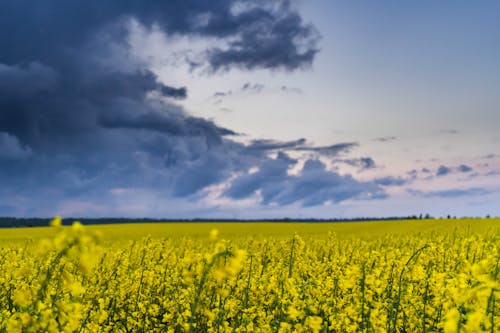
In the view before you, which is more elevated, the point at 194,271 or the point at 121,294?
the point at 194,271

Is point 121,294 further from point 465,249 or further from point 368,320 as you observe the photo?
point 465,249

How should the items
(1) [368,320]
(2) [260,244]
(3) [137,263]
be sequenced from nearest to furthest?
(1) [368,320]
(3) [137,263]
(2) [260,244]

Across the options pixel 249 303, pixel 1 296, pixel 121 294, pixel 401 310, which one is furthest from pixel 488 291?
pixel 1 296

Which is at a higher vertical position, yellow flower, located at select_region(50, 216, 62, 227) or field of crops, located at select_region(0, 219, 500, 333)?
yellow flower, located at select_region(50, 216, 62, 227)

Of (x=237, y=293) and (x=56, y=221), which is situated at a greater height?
(x=56, y=221)

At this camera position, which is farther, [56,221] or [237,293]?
[237,293]

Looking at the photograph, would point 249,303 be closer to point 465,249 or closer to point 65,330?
point 65,330

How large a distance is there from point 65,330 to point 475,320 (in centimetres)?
348

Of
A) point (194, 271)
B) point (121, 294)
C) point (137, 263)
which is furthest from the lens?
point (137, 263)

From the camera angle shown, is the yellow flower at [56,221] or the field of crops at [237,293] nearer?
the yellow flower at [56,221]

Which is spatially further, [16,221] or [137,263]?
[16,221]

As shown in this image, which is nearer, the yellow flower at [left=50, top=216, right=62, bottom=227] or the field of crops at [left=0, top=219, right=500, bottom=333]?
the yellow flower at [left=50, top=216, right=62, bottom=227]

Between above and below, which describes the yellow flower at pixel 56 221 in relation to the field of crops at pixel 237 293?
above

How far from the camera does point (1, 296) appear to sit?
9.60 meters
